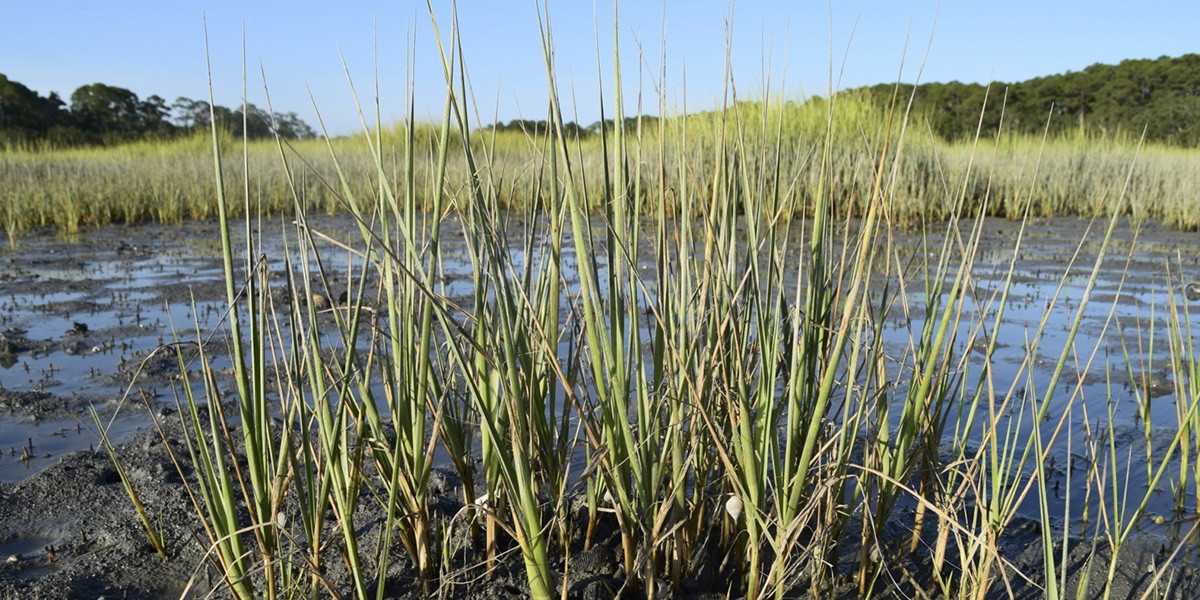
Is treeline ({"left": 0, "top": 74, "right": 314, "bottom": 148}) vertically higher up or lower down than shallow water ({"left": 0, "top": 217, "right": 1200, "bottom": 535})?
higher up

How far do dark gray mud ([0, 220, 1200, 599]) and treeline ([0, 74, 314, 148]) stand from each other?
56.0ft

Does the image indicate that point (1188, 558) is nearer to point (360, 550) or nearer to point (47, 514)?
point (360, 550)

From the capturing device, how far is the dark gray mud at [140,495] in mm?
1598

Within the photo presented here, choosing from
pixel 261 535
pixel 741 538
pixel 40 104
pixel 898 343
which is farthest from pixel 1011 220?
pixel 40 104

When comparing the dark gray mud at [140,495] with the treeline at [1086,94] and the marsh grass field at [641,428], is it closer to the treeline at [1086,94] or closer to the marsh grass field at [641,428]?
the marsh grass field at [641,428]

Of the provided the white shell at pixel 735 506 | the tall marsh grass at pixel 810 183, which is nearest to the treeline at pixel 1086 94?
the tall marsh grass at pixel 810 183

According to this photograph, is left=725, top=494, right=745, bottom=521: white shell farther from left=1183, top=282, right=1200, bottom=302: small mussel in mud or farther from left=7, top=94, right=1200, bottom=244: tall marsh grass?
left=7, top=94, right=1200, bottom=244: tall marsh grass

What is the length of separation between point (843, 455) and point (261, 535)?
0.96m

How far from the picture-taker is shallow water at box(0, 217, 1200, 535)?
2.48m

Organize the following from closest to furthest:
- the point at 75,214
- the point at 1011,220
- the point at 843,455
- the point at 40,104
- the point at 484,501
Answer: the point at 843,455 < the point at 484,501 < the point at 75,214 < the point at 1011,220 < the point at 40,104

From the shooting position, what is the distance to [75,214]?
8.97m

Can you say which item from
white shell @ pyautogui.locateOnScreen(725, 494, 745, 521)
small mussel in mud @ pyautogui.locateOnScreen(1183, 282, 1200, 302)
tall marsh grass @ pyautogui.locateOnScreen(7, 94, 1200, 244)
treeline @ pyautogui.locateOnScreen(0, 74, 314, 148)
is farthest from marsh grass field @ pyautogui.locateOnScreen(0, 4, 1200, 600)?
treeline @ pyautogui.locateOnScreen(0, 74, 314, 148)

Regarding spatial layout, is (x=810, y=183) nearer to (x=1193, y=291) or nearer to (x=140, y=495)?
(x=1193, y=291)

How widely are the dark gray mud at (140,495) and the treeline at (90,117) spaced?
17079 mm
